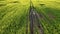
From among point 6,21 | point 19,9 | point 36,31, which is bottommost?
point 36,31

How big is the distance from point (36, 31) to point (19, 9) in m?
0.34

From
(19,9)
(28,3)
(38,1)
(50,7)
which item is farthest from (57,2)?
(19,9)

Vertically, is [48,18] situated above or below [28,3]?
below

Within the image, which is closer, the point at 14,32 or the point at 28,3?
the point at 14,32

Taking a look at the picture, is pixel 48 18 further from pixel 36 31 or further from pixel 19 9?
pixel 19 9

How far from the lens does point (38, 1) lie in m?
1.56

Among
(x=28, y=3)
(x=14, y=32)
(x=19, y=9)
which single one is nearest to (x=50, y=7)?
(x=28, y=3)

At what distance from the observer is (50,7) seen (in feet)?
5.02

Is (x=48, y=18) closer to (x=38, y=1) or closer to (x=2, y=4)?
(x=38, y=1)

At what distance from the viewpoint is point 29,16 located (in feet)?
4.93

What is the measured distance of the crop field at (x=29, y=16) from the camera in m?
1.42

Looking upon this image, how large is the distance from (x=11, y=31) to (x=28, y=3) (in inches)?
16.3

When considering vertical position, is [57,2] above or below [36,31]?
above

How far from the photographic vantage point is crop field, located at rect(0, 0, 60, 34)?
1.42 m
